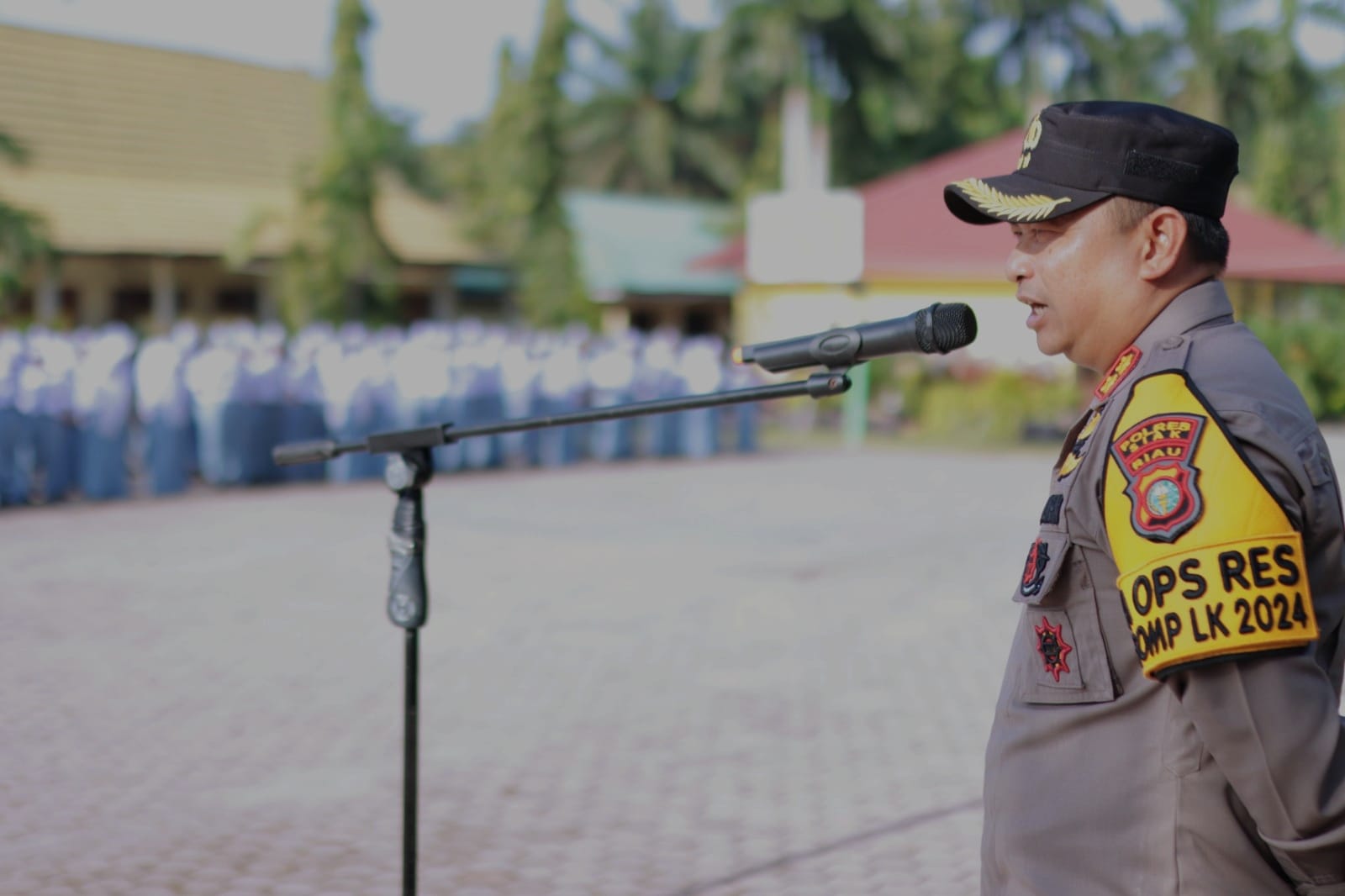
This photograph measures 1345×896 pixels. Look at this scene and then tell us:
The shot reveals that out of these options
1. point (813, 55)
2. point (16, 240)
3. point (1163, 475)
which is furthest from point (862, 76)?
point (1163, 475)

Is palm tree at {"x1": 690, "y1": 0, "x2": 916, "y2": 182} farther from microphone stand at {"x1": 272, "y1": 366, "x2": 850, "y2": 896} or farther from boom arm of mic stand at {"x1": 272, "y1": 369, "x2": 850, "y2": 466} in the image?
microphone stand at {"x1": 272, "y1": 366, "x2": 850, "y2": 896}

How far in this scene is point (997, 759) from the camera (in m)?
1.73

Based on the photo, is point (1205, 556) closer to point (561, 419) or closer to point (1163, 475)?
point (1163, 475)

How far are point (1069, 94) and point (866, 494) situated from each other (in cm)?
2287

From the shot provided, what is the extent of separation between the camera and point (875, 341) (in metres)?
2.09

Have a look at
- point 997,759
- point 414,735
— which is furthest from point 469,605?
point 997,759

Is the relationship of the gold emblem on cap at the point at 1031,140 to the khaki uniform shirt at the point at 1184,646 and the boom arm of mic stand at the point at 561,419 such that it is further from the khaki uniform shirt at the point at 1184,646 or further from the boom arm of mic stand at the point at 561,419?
the boom arm of mic stand at the point at 561,419

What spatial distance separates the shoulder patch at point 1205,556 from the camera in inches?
55.1

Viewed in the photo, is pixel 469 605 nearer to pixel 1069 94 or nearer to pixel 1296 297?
pixel 1296 297

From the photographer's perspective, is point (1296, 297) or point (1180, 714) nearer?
point (1180, 714)

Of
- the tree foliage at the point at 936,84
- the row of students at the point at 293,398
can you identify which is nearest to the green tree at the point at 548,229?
the tree foliage at the point at 936,84

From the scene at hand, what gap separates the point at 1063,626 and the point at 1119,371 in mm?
305

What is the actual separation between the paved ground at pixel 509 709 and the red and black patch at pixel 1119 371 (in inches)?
113

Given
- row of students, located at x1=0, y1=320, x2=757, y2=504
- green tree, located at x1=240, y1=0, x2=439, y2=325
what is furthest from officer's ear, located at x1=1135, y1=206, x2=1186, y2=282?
green tree, located at x1=240, y1=0, x2=439, y2=325
